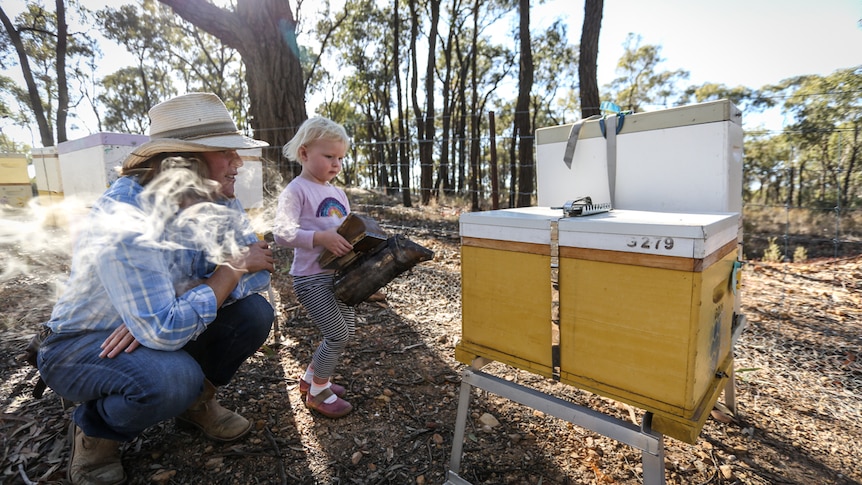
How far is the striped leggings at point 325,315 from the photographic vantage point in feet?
6.23

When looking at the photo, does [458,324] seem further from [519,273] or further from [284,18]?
[284,18]

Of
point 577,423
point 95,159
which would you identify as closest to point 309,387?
point 577,423

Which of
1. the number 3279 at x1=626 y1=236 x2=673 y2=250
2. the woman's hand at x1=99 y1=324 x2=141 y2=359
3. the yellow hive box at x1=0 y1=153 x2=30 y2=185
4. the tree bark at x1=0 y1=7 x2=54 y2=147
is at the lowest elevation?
the woman's hand at x1=99 y1=324 x2=141 y2=359

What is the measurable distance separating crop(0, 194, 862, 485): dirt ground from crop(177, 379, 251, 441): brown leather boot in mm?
42

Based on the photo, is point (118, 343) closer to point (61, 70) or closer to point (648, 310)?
point (648, 310)

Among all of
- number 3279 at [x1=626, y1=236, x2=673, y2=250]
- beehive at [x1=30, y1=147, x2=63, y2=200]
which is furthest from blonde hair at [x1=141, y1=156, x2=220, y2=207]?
beehive at [x1=30, y1=147, x2=63, y2=200]

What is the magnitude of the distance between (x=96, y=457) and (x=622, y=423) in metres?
1.73

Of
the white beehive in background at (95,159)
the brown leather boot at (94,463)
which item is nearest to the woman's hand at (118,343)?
the brown leather boot at (94,463)

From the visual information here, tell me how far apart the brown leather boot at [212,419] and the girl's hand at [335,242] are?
0.76 meters

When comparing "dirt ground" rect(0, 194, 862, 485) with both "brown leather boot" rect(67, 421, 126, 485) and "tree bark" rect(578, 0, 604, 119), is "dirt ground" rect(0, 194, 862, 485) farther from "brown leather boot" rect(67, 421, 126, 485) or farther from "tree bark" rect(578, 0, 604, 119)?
"tree bark" rect(578, 0, 604, 119)

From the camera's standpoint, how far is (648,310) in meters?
1.02

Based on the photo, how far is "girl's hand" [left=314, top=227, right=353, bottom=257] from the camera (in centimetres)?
178

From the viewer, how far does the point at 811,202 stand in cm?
1118

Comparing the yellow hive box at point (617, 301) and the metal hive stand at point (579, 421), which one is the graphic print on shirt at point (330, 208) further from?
the metal hive stand at point (579, 421)
